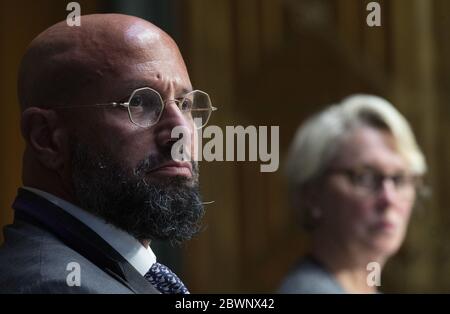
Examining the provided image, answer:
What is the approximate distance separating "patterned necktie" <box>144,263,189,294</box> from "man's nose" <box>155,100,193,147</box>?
229 mm

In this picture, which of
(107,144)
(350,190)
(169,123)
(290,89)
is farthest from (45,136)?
(290,89)

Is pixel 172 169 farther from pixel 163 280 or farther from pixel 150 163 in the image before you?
pixel 163 280

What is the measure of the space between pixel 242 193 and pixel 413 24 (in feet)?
3.13

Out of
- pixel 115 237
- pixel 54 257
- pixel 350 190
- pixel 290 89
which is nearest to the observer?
pixel 54 257

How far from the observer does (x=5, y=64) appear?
3.64 meters

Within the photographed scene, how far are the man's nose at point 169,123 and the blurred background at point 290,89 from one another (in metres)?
2.07

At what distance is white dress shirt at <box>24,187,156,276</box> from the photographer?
189cm

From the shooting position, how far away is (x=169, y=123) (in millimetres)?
1948

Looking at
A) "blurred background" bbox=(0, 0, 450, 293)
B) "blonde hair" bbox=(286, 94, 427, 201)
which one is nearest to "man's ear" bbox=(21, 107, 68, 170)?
"blonde hair" bbox=(286, 94, 427, 201)

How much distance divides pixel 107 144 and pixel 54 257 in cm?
28

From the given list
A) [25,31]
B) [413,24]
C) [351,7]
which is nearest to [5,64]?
[25,31]

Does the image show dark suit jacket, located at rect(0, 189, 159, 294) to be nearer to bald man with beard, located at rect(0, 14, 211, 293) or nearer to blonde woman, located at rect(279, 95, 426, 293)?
bald man with beard, located at rect(0, 14, 211, 293)

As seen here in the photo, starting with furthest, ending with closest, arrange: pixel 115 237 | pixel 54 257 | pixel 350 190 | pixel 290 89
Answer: pixel 290 89 < pixel 350 190 < pixel 115 237 < pixel 54 257
